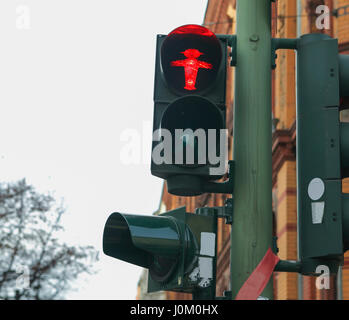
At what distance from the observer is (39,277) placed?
1162 inches

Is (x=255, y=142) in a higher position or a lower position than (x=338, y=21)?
lower

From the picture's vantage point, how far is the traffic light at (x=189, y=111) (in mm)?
4359

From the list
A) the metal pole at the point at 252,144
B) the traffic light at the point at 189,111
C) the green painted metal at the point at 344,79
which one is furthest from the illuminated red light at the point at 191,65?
the green painted metal at the point at 344,79

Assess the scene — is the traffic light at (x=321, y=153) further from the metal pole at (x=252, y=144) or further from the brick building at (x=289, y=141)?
the brick building at (x=289, y=141)

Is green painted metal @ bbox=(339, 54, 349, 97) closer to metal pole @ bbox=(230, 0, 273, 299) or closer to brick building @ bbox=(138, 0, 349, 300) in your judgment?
metal pole @ bbox=(230, 0, 273, 299)

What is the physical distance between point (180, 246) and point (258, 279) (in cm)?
45

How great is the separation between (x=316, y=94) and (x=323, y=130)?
22 centimetres

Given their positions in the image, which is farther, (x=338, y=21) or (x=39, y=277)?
(x=39, y=277)

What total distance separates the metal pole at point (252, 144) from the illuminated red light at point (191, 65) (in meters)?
0.23

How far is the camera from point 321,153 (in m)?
4.25

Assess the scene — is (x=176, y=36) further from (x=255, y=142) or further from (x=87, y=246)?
(x=87, y=246)

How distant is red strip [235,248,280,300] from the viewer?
400 centimetres

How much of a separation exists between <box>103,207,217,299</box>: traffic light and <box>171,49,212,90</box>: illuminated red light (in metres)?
0.76
